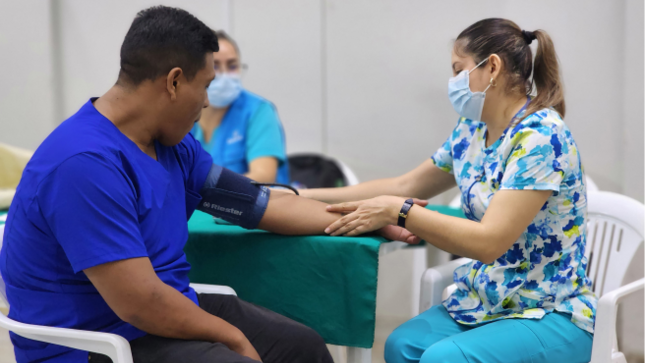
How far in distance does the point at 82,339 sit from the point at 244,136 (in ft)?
5.23

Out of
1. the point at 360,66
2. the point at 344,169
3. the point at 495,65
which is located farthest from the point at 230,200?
the point at 360,66

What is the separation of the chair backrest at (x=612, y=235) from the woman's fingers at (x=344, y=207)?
83 cm

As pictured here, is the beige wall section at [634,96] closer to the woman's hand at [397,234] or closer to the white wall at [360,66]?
the white wall at [360,66]

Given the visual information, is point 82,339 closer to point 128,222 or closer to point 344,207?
point 128,222

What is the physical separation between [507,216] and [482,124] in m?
0.38

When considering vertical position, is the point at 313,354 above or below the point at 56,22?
below

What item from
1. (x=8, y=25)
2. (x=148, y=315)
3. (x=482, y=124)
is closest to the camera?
(x=148, y=315)

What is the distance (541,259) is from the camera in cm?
142

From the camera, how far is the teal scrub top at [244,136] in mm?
2604

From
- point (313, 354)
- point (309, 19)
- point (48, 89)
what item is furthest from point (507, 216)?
point (48, 89)

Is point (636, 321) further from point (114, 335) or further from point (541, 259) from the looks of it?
point (114, 335)

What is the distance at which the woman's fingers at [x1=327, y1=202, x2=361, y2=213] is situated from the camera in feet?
5.15

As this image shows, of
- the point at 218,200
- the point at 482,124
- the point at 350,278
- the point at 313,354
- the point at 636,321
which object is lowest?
the point at 636,321

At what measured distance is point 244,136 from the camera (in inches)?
104
